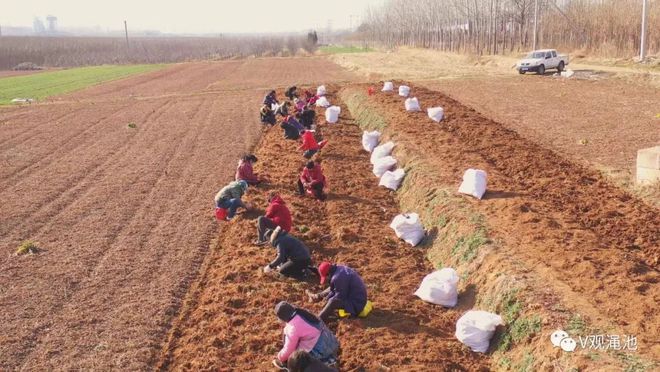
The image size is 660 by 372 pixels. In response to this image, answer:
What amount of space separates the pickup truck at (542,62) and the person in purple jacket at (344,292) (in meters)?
33.8

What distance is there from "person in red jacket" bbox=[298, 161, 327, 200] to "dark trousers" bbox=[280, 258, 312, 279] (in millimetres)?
3856

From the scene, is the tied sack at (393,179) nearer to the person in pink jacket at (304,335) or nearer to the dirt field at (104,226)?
the dirt field at (104,226)

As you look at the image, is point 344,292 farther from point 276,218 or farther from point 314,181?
point 314,181

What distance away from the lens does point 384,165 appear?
14.7 metres

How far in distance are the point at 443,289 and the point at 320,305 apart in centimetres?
179

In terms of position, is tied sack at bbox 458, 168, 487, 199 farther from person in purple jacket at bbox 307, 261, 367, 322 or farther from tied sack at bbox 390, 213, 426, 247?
person in purple jacket at bbox 307, 261, 367, 322

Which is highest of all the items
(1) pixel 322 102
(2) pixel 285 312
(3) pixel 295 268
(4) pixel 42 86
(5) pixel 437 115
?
(4) pixel 42 86

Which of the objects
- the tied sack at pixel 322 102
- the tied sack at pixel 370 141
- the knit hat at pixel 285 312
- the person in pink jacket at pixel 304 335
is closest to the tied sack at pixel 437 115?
the tied sack at pixel 370 141

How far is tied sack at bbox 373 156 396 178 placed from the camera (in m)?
14.7

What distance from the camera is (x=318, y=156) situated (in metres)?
16.9

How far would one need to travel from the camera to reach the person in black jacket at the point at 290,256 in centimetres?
928

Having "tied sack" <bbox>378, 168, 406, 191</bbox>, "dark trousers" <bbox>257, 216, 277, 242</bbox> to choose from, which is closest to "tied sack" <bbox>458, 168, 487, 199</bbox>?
"tied sack" <bbox>378, 168, 406, 191</bbox>

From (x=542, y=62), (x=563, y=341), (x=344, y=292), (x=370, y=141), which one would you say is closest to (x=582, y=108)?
(x=370, y=141)

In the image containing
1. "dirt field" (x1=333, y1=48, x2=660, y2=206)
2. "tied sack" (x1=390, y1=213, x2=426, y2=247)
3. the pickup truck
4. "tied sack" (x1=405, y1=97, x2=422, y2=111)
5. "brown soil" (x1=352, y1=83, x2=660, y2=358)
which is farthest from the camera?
the pickup truck
